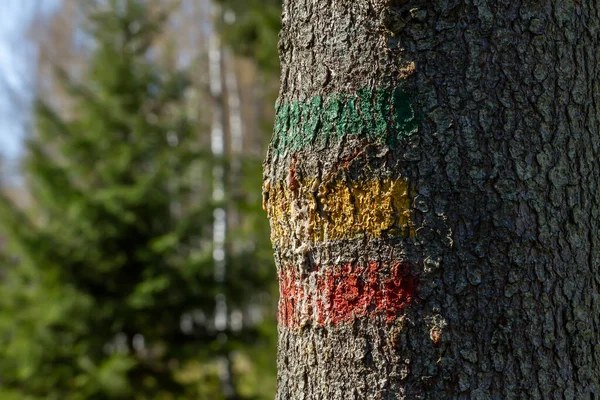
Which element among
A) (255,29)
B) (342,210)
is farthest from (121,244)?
(342,210)

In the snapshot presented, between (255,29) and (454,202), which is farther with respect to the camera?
(255,29)

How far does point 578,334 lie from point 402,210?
45 cm

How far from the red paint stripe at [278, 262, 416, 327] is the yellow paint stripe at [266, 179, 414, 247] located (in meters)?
0.07

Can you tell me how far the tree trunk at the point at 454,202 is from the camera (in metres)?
1.26

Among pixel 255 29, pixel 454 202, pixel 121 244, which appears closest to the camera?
pixel 454 202

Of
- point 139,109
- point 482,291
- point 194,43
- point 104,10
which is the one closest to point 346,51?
point 482,291

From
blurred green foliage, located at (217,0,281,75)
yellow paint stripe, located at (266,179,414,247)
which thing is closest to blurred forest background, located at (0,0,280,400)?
blurred green foliage, located at (217,0,281,75)

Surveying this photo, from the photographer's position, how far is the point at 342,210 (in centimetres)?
136

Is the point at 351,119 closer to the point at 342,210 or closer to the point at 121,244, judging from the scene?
the point at 342,210

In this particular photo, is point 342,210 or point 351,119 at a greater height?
point 351,119

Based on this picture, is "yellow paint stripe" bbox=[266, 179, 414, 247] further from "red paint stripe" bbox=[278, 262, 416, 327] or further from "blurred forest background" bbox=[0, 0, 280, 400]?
"blurred forest background" bbox=[0, 0, 280, 400]

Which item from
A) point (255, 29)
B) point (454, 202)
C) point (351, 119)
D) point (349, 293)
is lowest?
point (349, 293)

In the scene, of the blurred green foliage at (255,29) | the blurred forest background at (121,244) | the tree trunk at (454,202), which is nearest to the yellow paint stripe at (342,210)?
the tree trunk at (454,202)

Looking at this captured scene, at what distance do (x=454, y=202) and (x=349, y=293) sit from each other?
288mm
